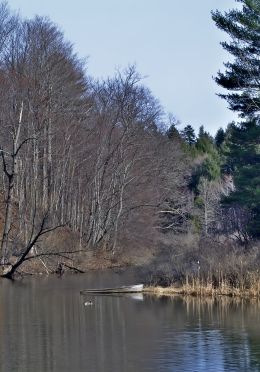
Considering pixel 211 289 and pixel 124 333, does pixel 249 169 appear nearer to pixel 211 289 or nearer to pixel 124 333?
pixel 211 289

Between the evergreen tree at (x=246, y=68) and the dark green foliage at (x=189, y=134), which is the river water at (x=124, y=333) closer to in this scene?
the evergreen tree at (x=246, y=68)

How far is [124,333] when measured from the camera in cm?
2656

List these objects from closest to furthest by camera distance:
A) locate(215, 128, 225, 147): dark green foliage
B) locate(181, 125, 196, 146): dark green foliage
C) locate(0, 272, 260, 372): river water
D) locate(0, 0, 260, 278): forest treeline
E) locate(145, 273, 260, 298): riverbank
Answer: locate(0, 272, 260, 372): river water
locate(145, 273, 260, 298): riverbank
locate(0, 0, 260, 278): forest treeline
locate(215, 128, 225, 147): dark green foliage
locate(181, 125, 196, 146): dark green foliage

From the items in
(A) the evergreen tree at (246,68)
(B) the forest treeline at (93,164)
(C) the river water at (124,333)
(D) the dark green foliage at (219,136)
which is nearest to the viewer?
(C) the river water at (124,333)

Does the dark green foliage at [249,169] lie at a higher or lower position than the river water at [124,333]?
higher

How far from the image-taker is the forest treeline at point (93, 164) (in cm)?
5081

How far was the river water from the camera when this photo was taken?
21.6 m

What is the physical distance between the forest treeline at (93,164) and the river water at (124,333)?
9882mm

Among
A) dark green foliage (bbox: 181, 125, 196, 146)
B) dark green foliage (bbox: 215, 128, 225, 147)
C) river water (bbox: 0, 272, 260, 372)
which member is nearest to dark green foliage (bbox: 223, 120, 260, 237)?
river water (bbox: 0, 272, 260, 372)

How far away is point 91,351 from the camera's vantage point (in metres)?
23.4

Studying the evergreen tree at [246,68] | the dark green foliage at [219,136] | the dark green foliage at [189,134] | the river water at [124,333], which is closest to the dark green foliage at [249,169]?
the evergreen tree at [246,68]

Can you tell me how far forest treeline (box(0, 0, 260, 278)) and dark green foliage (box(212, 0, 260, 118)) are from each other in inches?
99.0

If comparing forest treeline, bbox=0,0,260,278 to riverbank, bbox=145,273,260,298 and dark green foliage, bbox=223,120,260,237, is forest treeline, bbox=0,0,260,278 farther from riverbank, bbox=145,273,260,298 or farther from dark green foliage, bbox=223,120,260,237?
riverbank, bbox=145,273,260,298

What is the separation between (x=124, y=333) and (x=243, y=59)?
17.6 meters
